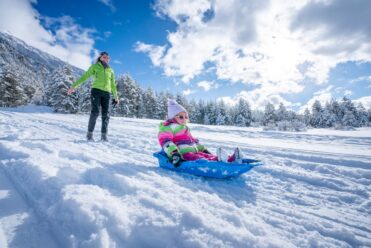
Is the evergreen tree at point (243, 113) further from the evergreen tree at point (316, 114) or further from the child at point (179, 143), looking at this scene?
the child at point (179, 143)

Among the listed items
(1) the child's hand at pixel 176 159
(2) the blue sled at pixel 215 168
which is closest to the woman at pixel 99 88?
(1) the child's hand at pixel 176 159

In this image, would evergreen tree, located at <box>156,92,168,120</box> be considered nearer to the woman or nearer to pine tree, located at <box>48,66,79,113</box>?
pine tree, located at <box>48,66,79,113</box>

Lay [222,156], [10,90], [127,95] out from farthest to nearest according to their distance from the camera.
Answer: [127,95] < [10,90] < [222,156]

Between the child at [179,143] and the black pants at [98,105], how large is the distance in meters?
2.38

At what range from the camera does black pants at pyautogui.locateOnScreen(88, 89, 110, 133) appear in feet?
17.6

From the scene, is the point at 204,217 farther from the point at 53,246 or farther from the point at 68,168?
the point at 68,168

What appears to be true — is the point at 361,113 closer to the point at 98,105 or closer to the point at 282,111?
the point at 282,111

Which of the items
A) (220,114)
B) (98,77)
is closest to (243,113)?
(220,114)

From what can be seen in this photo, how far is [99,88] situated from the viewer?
548 cm

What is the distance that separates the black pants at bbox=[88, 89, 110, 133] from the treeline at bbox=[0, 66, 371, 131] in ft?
70.0

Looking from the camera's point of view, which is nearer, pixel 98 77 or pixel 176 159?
pixel 176 159

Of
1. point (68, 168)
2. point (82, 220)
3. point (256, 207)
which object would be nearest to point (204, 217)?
point (256, 207)

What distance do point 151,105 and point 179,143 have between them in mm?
42441

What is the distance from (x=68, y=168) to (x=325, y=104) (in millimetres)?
60031
